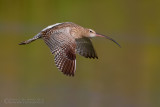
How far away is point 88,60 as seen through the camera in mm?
15250

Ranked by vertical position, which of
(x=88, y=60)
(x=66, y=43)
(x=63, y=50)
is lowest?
(x=88, y=60)

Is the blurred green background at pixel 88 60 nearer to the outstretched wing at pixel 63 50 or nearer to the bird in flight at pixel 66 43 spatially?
the bird in flight at pixel 66 43

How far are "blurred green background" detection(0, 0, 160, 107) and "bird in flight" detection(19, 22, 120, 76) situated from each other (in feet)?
4.43

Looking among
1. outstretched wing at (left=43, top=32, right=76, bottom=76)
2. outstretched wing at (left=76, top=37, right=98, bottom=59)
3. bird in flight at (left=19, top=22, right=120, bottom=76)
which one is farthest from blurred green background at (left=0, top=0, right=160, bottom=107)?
outstretched wing at (left=43, top=32, right=76, bottom=76)

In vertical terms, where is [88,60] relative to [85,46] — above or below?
below

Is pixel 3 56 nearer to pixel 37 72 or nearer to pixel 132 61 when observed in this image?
pixel 37 72

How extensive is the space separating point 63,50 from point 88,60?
18.5 feet

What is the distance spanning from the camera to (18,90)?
486 inches

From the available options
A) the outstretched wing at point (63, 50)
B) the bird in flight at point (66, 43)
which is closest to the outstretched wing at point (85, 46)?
the bird in flight at point (66, 43)

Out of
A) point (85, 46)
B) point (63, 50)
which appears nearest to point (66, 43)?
point (63, 50)

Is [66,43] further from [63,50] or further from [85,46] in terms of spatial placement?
[85,46]

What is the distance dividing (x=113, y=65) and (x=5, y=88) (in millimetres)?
3345

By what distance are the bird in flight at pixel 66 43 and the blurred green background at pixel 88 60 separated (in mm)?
1350

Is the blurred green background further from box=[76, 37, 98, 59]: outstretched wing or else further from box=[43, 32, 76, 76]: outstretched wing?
box=[43, 32, 76, 76]: outstretched wing
